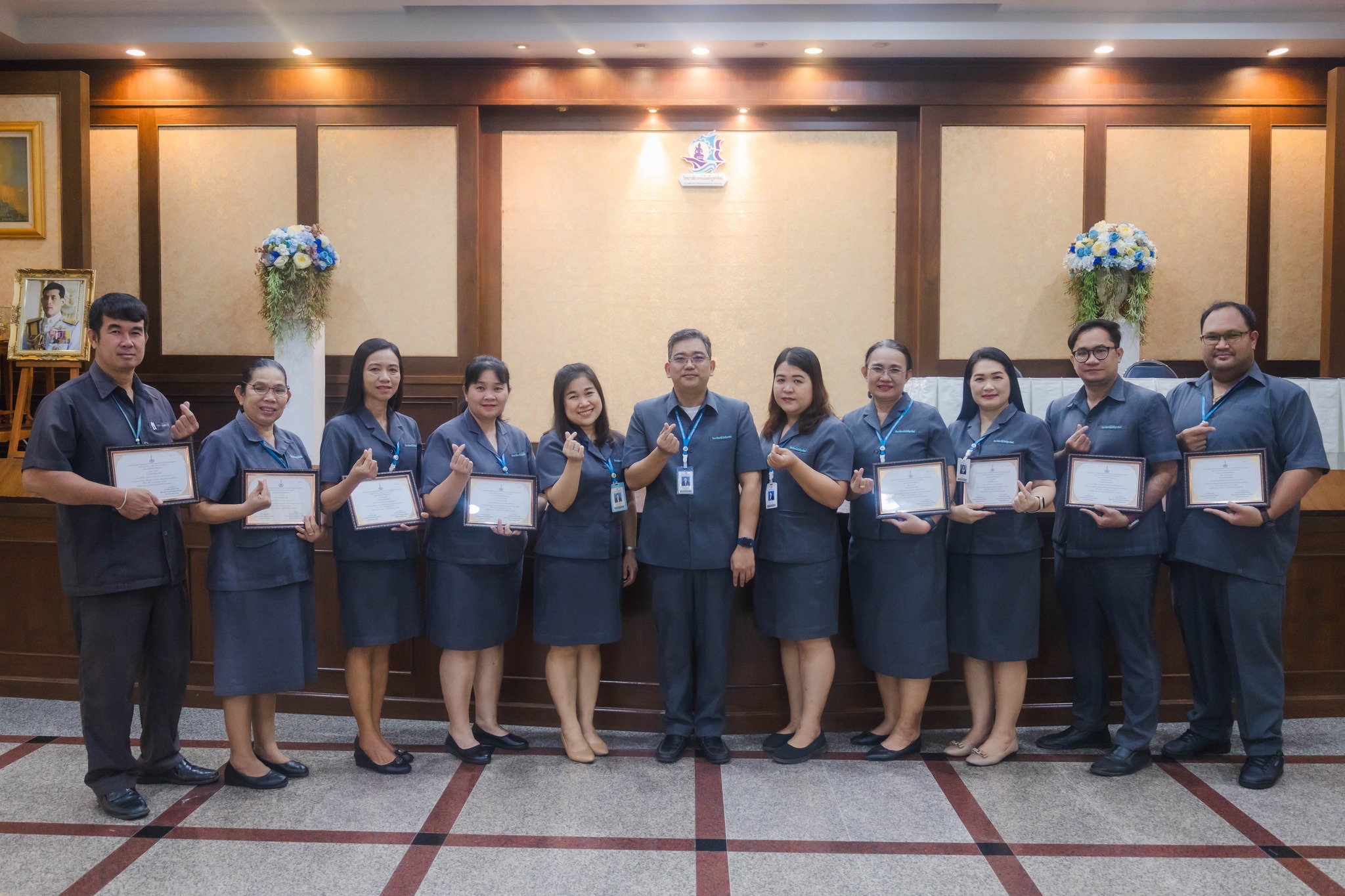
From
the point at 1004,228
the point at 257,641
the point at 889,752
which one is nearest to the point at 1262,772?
the point at 889,752

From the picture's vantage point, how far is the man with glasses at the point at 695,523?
128 inches

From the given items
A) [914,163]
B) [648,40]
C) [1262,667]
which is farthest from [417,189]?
[1262,667]

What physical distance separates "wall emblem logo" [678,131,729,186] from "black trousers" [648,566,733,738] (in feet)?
13.2

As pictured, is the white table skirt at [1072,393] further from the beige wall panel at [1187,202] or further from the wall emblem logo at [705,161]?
the wall emblem logo at [705,161]

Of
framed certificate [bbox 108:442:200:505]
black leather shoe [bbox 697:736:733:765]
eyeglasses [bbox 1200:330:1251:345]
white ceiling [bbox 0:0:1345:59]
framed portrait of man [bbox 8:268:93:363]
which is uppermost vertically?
white ceiling [bbox 0:0:1345:59]

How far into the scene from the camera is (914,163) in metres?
6.46

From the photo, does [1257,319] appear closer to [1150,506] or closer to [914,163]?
[914,163]

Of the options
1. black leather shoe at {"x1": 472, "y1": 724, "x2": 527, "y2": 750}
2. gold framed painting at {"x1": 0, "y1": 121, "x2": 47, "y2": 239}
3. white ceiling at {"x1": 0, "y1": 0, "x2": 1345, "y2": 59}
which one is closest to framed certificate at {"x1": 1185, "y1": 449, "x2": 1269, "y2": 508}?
black leather shoe at {"x1": 472, "y1": 724, "x2": 527, "y2": 750}

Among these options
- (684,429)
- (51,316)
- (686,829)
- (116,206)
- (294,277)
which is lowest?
(686,829)

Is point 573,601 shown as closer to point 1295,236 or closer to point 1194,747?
point 1194,747

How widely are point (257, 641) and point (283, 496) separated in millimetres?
513

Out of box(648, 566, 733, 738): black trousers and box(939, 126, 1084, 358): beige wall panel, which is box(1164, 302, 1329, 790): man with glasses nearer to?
box(648, 566, 733, 738): black trousers

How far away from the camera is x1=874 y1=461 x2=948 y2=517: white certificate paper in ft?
10.3

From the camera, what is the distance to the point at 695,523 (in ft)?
10.6
